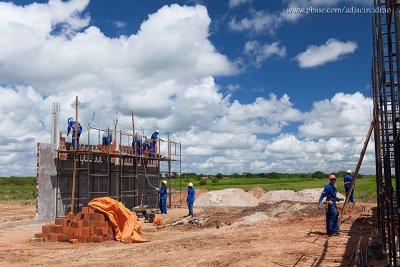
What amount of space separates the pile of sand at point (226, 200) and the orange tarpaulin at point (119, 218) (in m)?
16.0

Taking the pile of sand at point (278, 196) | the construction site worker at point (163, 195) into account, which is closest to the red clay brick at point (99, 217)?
the construction site worker at point (163, 195)

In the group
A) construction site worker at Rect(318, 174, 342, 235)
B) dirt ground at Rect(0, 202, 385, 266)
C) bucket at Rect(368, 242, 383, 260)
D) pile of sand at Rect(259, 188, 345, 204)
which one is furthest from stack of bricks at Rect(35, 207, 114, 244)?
pile of sand at Rect(259, 188, 345, 204)

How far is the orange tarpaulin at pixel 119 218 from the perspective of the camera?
47.7 feet

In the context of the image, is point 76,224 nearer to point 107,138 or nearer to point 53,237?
point 53,237

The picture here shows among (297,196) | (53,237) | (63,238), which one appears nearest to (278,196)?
(297,196)

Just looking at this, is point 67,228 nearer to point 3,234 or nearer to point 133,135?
point 3,234

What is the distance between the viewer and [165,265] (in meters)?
10.2

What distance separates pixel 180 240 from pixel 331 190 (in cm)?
498

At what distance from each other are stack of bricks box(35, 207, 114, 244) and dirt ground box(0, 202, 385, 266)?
0.37 meters

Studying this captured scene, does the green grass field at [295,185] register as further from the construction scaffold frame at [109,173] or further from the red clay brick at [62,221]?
the red clay brick at [62,221]

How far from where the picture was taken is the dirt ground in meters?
10.6

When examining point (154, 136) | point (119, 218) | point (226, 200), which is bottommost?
point (226, 200)

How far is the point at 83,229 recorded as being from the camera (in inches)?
567

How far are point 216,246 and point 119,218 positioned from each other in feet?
12.2
